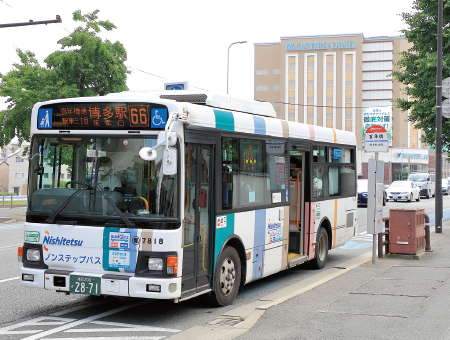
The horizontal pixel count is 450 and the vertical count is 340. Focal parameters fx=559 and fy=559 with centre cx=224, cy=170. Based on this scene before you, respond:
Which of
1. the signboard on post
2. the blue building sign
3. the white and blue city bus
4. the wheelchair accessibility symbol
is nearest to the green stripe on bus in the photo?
the white and blue city bus

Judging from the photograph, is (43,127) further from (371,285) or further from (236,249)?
(371,285)

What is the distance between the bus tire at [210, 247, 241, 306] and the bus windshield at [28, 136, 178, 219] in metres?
1.39

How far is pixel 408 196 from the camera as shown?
38312mm

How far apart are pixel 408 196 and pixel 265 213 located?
3187 cm

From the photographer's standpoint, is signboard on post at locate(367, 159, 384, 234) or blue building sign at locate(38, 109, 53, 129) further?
signboard on post at locate(367, 159, 384, 234)

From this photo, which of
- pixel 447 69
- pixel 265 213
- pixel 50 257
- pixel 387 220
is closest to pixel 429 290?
pixel 265 213

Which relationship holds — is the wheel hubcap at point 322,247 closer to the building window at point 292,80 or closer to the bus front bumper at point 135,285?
the bus front bumper at point 135,285

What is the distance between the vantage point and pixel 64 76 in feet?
91.5

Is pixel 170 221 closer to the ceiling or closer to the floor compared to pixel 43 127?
closer to the floor

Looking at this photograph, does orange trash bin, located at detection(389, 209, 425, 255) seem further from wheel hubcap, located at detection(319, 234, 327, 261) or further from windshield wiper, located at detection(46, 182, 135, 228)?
windshield wiper, located at detection(46, 182, 135, 228)

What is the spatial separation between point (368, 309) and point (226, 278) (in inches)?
74.9

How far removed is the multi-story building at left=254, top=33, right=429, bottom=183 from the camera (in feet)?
318

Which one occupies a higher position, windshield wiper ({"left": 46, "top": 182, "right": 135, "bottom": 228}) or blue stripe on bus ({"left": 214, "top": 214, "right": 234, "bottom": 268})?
windshield wiper ({"left": 46, "top": 182, "right": 135, "bottom": 228})

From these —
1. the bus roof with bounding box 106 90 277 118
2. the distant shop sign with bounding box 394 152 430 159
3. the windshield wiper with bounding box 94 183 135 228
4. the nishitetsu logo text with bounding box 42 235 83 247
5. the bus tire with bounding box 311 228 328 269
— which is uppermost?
the distant shop sign with bounding box 394 152 430 159
